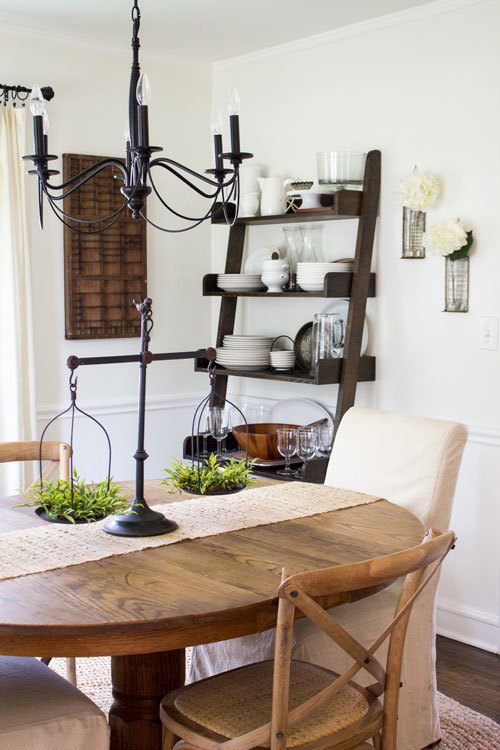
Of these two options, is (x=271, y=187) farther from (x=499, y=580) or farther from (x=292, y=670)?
(x=292, y=670)

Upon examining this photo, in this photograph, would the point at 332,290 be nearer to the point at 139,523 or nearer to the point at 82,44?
the point at 82,44

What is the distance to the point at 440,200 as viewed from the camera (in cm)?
362

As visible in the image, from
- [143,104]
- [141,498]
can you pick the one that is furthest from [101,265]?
[143,104]

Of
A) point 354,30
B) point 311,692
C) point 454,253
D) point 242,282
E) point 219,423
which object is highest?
point 354,30

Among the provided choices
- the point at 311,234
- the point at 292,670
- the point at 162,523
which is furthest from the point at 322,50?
the point at 292,670

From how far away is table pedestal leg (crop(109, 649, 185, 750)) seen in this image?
2.24m

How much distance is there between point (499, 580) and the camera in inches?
139

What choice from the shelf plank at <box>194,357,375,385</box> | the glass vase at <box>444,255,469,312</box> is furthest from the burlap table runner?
the glass vase at <box>444,255,469,312</box>

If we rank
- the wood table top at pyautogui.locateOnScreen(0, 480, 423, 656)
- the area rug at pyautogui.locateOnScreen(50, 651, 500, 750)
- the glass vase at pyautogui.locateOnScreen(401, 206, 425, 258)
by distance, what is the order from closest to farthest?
A: the wood table top at pyautogui.locateOnScreen(0, 480, 423, 656)
the area rug at pyautogui.locateOnScreen(50, 651, 500, 750)
the glass vase at pyautogui.locateOnScreen(401, 206, 425, 258)

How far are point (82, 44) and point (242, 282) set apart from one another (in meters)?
1.28

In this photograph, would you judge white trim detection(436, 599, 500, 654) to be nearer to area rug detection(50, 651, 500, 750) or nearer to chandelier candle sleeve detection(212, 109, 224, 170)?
area rug detection(50, 651, 500, 750)

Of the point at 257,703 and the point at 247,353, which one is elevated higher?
the point at 247,353

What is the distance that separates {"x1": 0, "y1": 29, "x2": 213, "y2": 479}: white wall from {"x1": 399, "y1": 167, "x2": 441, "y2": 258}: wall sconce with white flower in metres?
1.32

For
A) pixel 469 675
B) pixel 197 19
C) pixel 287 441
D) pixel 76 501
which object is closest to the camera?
pixel 76 501
